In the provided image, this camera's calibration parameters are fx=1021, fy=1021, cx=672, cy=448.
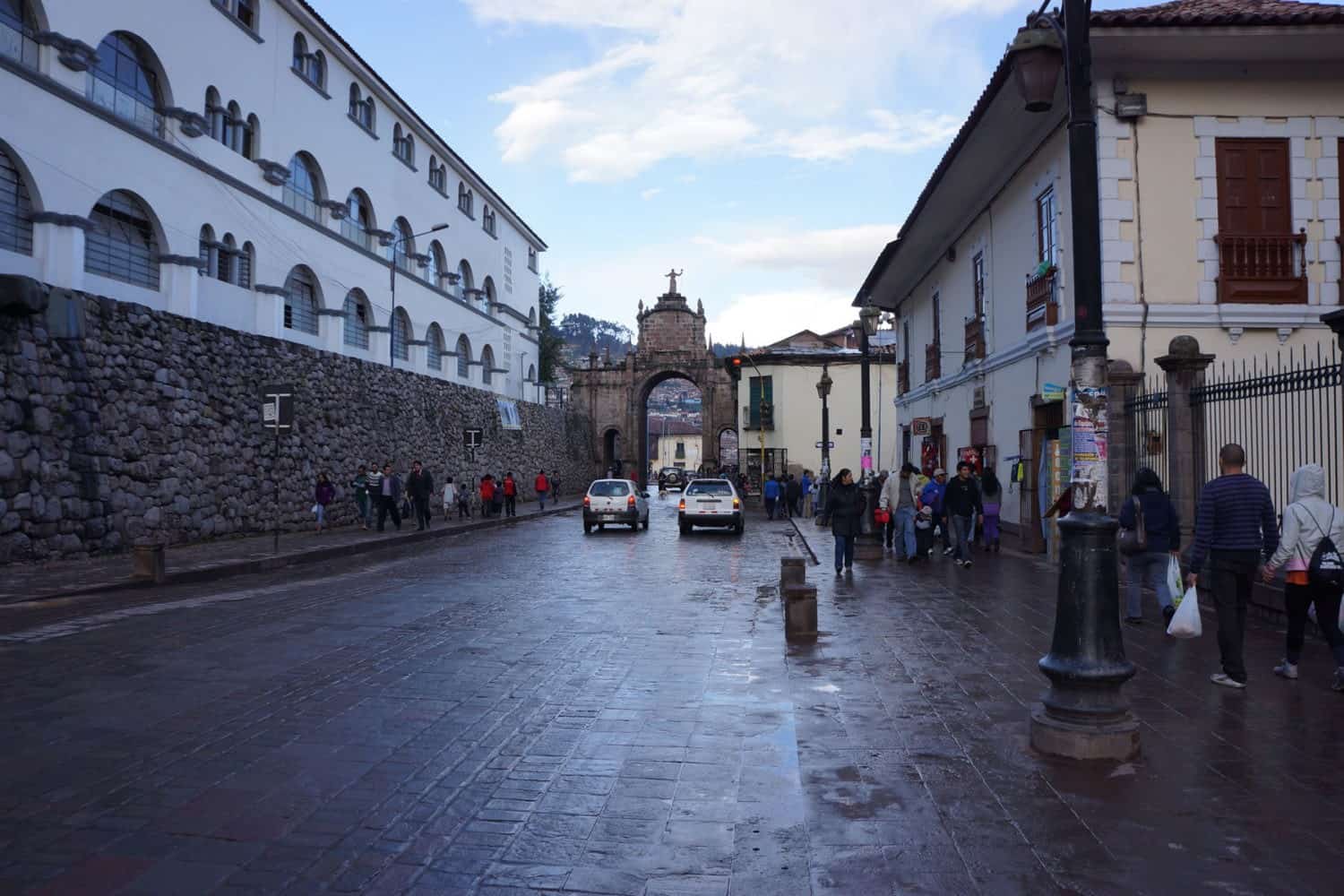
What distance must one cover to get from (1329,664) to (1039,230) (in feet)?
32.8

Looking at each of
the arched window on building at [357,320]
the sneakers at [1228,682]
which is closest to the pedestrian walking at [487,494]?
the arched window on building at [357,320]

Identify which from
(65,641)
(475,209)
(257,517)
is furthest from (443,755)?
(475,209)

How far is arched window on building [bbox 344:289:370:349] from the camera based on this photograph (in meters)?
31.0

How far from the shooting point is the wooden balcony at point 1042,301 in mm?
15500

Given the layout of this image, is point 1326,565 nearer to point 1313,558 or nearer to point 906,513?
point 1313,558

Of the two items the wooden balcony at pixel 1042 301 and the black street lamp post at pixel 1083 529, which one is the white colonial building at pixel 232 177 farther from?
the black street lamp post at pixel 1083 529

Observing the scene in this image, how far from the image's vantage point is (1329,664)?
776 cm

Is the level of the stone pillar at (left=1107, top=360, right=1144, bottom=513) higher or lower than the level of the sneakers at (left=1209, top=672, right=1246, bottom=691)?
higher

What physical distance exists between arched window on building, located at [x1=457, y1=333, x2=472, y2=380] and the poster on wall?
201 cm

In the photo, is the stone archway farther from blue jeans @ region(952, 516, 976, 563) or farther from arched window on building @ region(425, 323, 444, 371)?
blue jeans @ region(952, 516, 976, 563)

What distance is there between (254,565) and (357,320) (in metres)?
17.3

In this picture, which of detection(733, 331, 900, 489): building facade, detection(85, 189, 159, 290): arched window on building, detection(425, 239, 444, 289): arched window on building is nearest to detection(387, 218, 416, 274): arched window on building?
detection(425, 239, 444, 289): arched window on building

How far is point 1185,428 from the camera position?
1173 centimetres

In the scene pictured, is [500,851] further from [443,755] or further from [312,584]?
[312,584]
